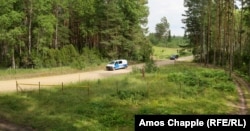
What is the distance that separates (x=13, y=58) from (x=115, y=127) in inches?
1386

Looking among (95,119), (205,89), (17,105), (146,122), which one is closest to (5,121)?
(17,105)

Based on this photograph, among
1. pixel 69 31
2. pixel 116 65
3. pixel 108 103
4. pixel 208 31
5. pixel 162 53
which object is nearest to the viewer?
pixel 108 103

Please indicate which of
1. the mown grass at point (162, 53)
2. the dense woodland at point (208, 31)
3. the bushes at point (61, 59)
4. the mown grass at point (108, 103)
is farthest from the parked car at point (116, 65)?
the mown grass at point (162, 53)

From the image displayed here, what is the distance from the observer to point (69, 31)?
235 feet

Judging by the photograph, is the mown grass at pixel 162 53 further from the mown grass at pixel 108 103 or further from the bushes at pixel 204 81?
the mown grass at pixel 108 103

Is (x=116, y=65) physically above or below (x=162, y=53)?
below

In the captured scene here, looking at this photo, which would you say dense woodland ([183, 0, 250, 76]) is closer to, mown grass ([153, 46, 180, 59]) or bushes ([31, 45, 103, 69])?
bushes ([31, 45, 103, 69])

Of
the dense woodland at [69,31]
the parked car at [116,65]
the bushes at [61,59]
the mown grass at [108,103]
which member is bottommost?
the mown grass at [108,103]

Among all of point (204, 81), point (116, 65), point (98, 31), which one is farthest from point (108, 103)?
point (98, 31)

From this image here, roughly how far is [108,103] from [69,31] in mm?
49104

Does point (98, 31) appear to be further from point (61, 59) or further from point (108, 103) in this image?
point (108, 103)

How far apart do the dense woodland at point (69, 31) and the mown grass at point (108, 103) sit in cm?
2263

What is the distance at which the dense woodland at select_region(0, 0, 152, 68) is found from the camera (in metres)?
51.8

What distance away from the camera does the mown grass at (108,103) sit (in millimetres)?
20953
